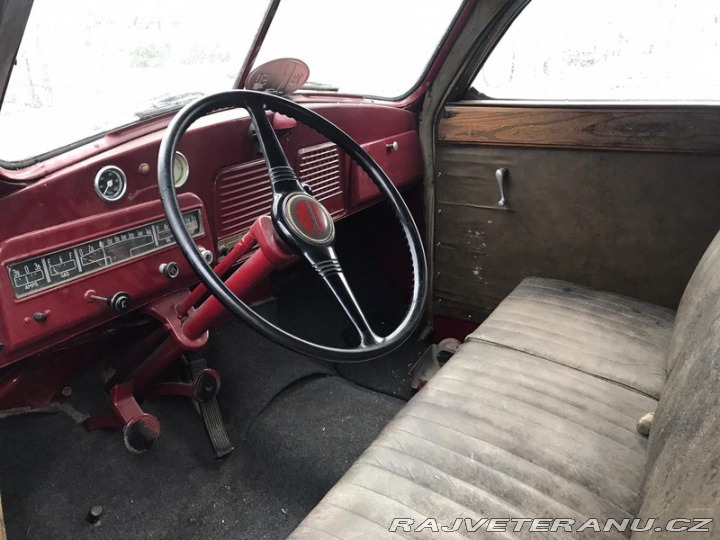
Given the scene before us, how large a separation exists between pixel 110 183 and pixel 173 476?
927 millimetres

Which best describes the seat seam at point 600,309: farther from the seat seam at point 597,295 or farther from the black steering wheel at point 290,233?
the black steering wheel at point 290,233

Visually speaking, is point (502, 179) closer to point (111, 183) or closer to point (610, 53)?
point (610, 53)

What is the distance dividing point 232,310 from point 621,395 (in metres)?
0.92

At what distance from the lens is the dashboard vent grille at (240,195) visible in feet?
5.20

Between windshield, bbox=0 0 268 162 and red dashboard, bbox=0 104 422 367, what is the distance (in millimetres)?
98

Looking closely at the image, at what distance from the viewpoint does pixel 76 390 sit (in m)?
1.72

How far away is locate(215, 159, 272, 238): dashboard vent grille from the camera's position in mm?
1584

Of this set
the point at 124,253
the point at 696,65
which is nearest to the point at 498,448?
the point at 124,253

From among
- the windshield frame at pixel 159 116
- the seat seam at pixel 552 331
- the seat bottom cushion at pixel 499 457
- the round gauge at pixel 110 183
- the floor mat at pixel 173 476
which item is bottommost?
the floor mat at pixel 173 476

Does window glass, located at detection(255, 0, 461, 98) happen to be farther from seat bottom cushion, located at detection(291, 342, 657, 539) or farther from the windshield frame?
seat bottom cushion, located at detection(291, 342, 657, 539)

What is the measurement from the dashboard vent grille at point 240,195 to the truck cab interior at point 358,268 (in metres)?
0.01

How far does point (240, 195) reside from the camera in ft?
5.37

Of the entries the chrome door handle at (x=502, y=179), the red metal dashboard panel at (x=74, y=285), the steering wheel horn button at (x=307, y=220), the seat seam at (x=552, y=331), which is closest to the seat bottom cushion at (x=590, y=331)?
the seat seam at (x=552, y=331)

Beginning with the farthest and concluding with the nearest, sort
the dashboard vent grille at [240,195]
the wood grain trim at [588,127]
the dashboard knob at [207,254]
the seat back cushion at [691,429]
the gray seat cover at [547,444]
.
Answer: the wood grain trim at [588,127] → the dashboard vent grille at [240,195] → the dashboard knob at [207,254] → the gray seat cover at [547,444] → the seat back cushion at [691,429]
